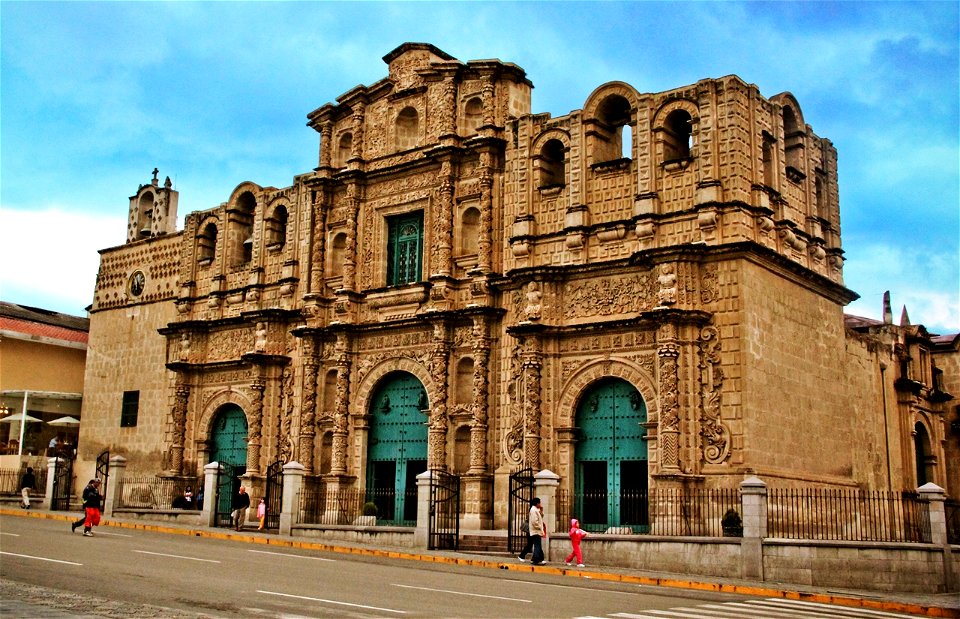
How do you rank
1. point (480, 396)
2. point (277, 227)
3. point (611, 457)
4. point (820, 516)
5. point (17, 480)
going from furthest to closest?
point (17, 480), point (277, 227), point (480, 396), point (611, 457), point (820, 516)

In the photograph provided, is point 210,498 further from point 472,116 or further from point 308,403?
point 472,116

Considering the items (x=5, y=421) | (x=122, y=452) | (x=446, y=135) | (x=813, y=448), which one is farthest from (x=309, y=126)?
(x=813, y=448)

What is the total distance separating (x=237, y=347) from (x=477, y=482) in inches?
452

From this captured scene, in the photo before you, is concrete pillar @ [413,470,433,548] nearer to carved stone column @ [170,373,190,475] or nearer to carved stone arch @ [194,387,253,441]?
carved stone arch @ [194,387,253,441]

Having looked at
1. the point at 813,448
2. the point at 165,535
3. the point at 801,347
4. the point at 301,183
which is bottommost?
the point at 165,535

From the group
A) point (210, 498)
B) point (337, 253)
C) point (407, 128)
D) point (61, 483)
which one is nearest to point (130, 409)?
Result: point (61, 483)

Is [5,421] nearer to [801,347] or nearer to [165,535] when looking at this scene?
[165,535]

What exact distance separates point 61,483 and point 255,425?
7.46 metres

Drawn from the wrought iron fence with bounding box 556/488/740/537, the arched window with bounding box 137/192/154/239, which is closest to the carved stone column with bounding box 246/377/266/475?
the arched window with bounding box 137/192/154/239

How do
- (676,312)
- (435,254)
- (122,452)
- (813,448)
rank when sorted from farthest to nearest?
(122,452), (435,254), (813,448), (676,312)

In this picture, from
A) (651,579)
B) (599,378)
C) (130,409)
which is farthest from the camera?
(130,409)

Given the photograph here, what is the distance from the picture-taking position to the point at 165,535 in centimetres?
2494

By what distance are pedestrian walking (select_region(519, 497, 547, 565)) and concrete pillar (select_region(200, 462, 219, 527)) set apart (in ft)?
36.1

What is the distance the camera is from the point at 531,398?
83.0 ft
